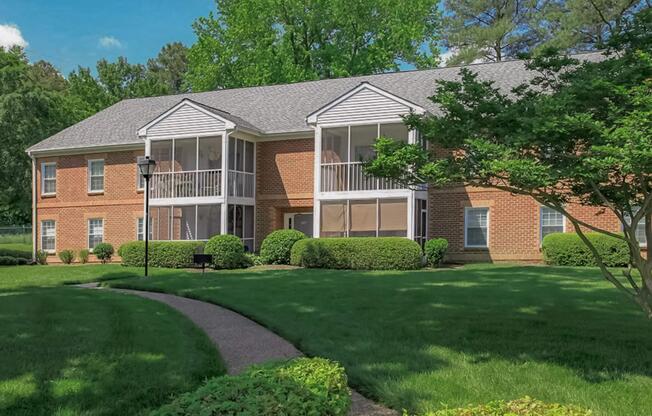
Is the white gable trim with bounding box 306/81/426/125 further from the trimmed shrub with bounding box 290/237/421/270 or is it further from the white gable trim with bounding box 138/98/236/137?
the trimmed shrub with bounding box 290/237/421/270

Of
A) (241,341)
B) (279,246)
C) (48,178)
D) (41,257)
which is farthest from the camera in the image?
(48,178)

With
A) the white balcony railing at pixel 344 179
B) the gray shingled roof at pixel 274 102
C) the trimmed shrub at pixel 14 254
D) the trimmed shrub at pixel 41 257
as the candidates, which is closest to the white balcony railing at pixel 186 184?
the gray shingled roof at pixel 274 102

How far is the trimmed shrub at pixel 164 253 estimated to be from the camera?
2203 centimetres

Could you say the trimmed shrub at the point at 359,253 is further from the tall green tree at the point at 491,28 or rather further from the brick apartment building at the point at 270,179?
the tall green tree at the point at 491,28

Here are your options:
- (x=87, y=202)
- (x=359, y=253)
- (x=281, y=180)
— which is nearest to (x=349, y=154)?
(x=281, y=180)

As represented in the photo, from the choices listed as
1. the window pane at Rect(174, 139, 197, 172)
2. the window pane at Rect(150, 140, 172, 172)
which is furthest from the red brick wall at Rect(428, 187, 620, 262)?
the window pane at Rect(150, 140, 172, 172)

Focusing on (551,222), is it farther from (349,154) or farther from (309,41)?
(309,41)

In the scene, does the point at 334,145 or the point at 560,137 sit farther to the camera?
the point at 334,145

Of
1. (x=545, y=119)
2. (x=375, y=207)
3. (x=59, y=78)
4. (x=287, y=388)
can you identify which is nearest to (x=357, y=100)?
(x=375, y=207)

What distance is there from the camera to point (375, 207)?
21672mm

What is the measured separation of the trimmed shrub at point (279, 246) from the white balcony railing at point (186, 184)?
3485 millimetres

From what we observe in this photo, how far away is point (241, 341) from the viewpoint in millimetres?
8109

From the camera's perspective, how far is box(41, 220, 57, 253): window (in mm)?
28422

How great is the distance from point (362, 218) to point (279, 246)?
3.22 metres
